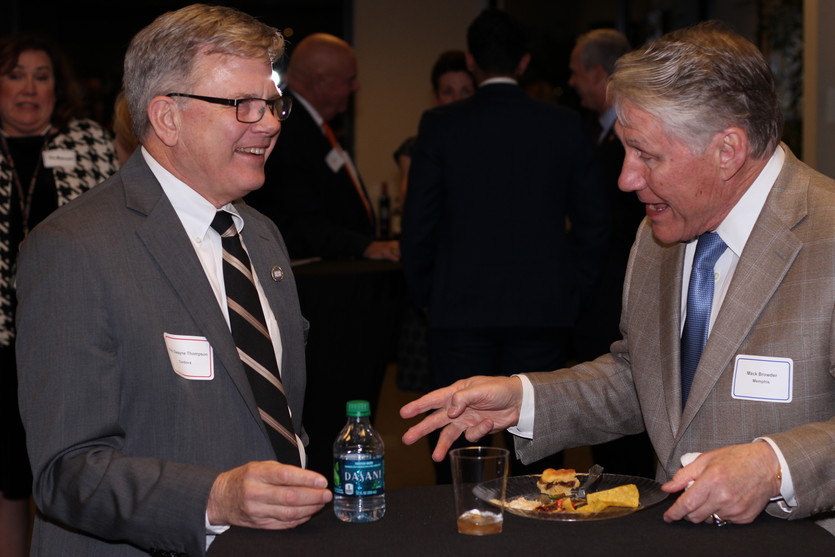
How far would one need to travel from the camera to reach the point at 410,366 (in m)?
5.38

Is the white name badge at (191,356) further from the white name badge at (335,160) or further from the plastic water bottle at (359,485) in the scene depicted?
the white name badge at (335,160)

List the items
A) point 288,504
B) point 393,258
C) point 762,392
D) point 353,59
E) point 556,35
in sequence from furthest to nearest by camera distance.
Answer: point 556,35 < point 353,59 < point 393,258 < point 762,392 < point 288,504

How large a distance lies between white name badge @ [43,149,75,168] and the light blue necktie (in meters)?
2.98

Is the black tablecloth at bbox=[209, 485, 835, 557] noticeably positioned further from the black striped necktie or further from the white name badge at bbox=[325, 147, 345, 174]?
the white name badge at bbox=[325, 147, 345, 174]

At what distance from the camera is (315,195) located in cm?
468

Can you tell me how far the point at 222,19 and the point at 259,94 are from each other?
0.57ft

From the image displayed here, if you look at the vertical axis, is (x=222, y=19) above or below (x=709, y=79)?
above

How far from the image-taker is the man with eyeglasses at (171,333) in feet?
5.80

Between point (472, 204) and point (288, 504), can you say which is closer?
point (288, 504)

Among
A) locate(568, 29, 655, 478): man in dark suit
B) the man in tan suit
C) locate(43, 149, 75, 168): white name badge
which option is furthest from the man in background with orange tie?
the man in tan suit

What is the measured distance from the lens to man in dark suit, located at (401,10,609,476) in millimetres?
4188

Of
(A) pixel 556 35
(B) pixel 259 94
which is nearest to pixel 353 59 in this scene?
(B) pixel 259 94

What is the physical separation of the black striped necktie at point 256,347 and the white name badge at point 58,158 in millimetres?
2335

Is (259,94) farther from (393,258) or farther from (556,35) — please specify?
(556,35)
